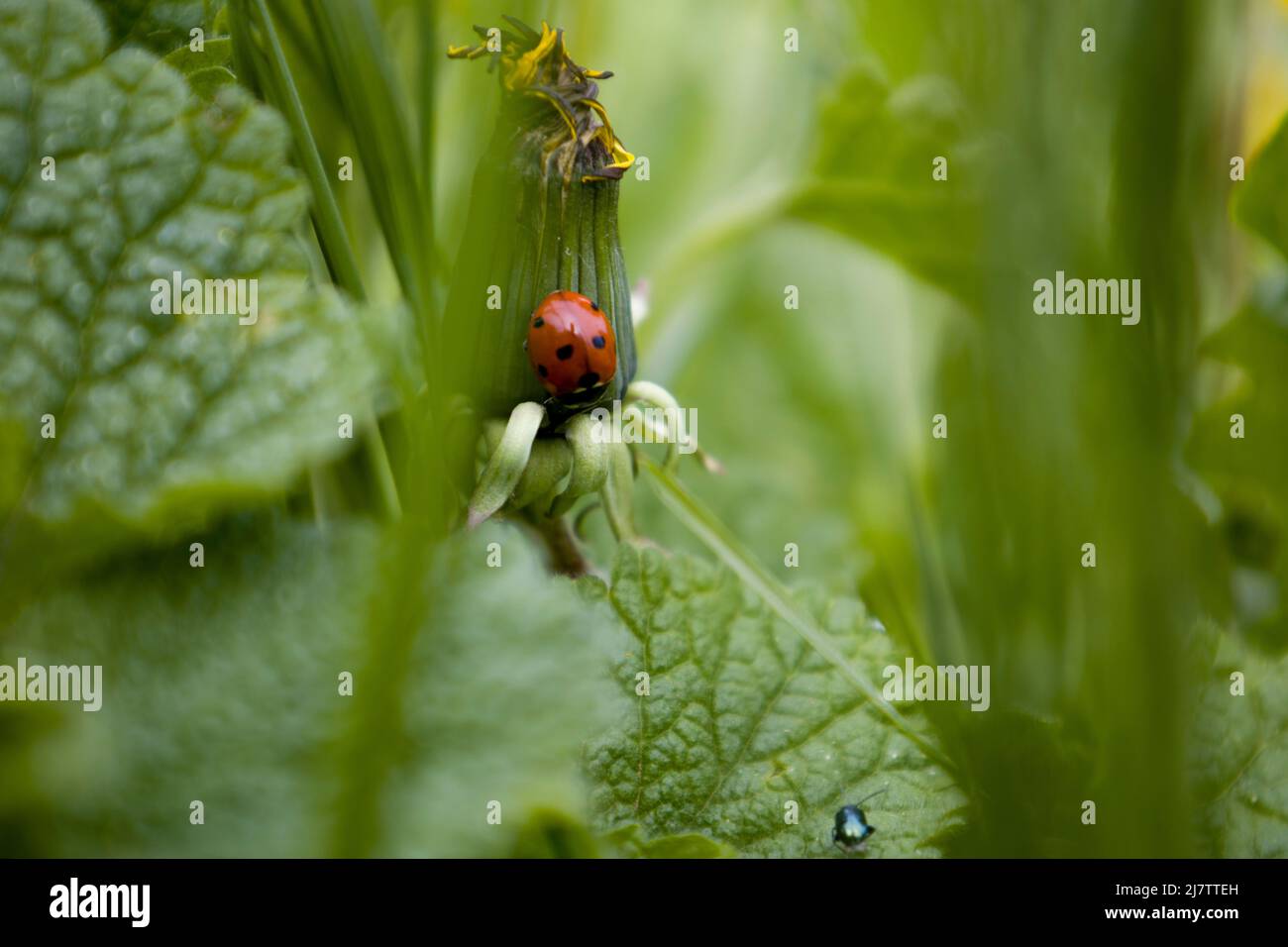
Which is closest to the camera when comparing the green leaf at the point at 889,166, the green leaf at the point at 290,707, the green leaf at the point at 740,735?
the green leaf at the point at 290,707

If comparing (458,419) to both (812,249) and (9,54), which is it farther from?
(812,249)

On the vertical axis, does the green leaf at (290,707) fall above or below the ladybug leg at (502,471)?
below

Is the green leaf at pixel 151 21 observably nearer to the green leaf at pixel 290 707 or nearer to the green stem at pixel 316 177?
the green stem at pixel 316 177

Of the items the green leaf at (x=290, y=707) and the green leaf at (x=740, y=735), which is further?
the green leaf at (x=740, y=735)

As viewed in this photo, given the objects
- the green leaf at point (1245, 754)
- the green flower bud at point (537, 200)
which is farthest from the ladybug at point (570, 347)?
the green leaf at point (1245, 754)

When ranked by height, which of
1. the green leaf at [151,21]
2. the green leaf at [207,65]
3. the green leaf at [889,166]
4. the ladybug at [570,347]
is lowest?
the ladybug at [570,347]

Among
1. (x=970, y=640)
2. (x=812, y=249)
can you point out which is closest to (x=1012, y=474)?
(x=970, y=640)

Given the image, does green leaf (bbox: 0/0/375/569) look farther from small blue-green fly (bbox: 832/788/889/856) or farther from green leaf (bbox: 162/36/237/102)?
small blue-green fly (bbox: 832/788/889/856)

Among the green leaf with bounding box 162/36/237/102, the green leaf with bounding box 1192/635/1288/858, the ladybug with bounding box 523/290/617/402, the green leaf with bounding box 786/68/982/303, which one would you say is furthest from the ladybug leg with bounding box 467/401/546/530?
the green leaf with bounding box 786/68/982/303
